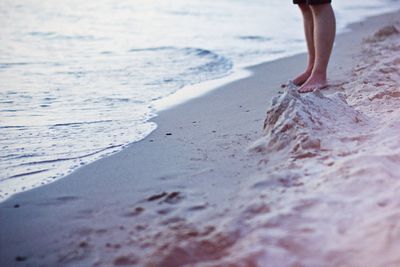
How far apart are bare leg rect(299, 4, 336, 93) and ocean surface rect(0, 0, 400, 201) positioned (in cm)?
113

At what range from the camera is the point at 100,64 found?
5.07 meters

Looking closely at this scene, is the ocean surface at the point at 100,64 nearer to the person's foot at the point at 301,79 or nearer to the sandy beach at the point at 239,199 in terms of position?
the sandy beach at the point at 239,199

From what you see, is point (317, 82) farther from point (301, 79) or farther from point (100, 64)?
point (100, 64)

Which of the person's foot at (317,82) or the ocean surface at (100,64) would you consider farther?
the person's foot at (317,82)

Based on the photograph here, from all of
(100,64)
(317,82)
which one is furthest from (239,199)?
(100,64)

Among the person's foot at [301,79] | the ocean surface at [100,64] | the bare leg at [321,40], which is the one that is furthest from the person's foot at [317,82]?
the ocean surface at [100,64]

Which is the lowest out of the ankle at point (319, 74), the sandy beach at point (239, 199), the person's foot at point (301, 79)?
the sandy beach at point (239, 199)

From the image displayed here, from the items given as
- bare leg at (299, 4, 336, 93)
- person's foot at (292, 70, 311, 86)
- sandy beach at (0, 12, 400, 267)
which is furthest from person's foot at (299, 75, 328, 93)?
sandy beach at (0, 12, 400, 267)

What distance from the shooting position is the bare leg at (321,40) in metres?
3.43

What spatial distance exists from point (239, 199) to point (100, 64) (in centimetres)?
360

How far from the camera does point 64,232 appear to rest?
5.56 ft

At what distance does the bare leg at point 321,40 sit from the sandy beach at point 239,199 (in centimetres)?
71

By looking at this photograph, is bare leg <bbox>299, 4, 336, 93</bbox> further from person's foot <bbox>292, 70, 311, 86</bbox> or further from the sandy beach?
the sandy beach

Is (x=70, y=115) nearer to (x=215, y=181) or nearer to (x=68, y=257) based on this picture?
(x=215, y=181)
